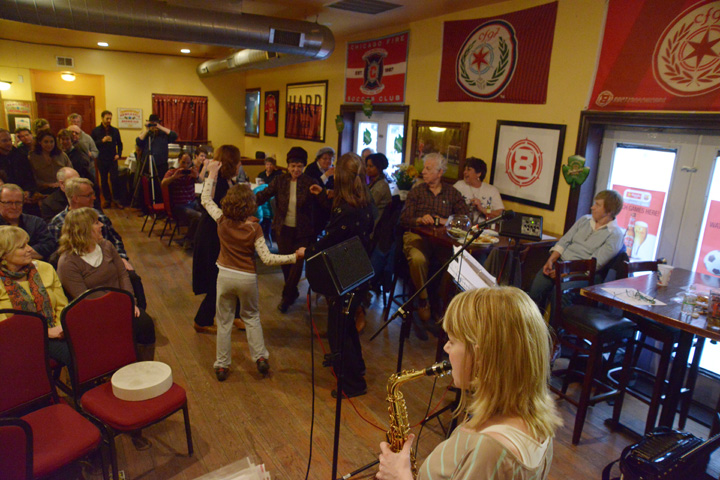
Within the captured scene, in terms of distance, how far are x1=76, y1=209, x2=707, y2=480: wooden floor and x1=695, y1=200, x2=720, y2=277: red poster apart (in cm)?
119

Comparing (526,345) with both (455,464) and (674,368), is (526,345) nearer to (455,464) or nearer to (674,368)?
(455,464)

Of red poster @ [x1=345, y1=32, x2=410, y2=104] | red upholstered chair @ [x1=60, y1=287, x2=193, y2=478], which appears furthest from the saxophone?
red poster @ [x1=345, y1=32, x2=410, y2=104]

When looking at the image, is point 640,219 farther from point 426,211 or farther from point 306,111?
point 306,111

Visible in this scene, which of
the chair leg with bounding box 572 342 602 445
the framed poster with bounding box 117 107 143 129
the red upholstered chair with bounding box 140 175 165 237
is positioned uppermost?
the framed poster with bounding box 117 107 143 129

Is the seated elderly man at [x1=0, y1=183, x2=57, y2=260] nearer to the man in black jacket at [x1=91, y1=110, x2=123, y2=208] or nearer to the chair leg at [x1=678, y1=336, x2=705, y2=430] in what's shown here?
the chair leg at [x1=678, y1=336, x2=705, y2=430]

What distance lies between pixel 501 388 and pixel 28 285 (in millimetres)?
2716

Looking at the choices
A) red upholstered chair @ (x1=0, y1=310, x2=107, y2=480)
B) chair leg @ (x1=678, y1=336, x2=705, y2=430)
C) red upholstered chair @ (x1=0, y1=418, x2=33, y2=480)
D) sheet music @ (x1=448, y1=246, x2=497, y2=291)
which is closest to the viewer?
red upholstered chair @ (x1=0, y1=418, x2=33, y2=480)

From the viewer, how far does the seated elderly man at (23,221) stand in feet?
11.1

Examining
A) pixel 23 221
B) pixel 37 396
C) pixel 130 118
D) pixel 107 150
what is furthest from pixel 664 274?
pixel 130 118

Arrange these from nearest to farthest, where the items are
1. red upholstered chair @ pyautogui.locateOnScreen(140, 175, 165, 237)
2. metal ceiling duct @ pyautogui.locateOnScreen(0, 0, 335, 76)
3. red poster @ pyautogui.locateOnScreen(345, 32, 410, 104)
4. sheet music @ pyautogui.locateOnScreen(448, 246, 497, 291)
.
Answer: sheet music @ pyautogui.locateOnScreen(448, 246, 497, 291), metal ceiling duct @ pyautogui.locateOnScreen(0, 0, 335, 76), red poster @ pyautogui.locateOnScreen(345, 32, 410, 104), red upholstered chair @ pyautogui.locateOnScreen(140, 175, 165, 237)

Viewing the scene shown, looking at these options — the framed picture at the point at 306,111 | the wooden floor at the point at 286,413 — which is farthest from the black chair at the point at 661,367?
the framed picture at the point at 306,111

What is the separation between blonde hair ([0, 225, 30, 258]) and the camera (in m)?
2.57

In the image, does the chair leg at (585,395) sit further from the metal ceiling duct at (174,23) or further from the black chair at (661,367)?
the metal ceiling duct at (174,23)

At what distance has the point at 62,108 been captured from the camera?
10.8 m
